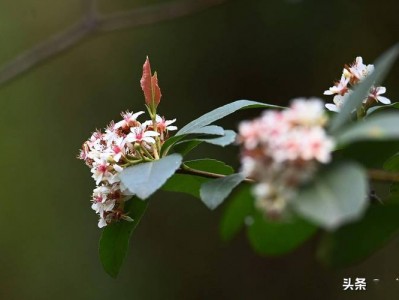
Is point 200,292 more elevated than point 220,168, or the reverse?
point 200,292

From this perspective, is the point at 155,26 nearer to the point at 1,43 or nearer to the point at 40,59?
the point at 1,43

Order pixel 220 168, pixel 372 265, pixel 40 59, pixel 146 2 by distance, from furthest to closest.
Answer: pixel 146 2 → pixel 372 265 → pixel 40 59 → pixel 220 168

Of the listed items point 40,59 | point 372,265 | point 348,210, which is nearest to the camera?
point 348,210

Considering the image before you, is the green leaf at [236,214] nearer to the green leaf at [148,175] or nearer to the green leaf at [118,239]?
the green leaf at [148,175]

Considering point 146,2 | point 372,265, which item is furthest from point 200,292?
point 146,2

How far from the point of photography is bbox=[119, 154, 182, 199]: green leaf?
652 millimetres

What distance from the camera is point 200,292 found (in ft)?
8.18

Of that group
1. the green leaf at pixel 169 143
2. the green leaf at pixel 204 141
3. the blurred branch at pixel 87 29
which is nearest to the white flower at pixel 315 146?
the green leaf at pixel 204 141

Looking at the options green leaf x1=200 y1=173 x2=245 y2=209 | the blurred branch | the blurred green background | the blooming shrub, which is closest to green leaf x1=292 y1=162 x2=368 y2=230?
the blooming shrub

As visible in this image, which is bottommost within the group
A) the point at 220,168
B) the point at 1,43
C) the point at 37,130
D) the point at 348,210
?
the point at 348,210

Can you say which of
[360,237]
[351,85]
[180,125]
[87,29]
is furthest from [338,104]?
[180,125]

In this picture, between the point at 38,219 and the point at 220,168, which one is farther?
the point at 38,219

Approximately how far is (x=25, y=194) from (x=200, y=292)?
2.43 ft

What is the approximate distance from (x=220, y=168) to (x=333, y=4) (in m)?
1.84
